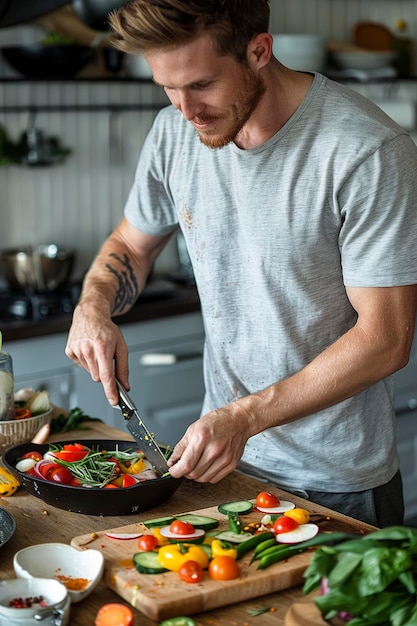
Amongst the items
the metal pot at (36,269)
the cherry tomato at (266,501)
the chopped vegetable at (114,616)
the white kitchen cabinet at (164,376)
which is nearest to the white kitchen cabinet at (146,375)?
the white kitchen cabinet at (164,376)

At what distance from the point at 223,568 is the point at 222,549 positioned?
0.06m

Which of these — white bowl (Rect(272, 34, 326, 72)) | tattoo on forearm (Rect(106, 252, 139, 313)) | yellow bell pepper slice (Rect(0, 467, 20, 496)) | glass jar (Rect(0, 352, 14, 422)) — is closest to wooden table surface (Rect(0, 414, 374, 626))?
yellow bell pepper slice (Rect(0, 467, 20, 496))

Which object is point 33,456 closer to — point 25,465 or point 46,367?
point 25,465

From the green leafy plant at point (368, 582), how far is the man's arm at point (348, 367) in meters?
0.49

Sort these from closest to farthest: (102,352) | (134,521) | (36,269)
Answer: (134,521) → (102,352) → (36,269)

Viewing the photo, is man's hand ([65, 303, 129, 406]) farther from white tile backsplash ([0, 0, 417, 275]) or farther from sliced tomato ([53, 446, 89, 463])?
white tile backsplash ([0, 0, 417, 275])

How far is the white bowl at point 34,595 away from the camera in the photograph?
1165mm

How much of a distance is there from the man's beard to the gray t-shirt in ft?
0.33

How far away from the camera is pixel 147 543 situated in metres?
1.36

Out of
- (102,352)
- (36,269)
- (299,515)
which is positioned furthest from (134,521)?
(36,269)

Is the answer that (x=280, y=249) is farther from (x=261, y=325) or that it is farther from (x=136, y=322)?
(x=136, y=322)

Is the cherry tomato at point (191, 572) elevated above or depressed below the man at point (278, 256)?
below

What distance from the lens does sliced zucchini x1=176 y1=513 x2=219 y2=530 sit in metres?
1.43

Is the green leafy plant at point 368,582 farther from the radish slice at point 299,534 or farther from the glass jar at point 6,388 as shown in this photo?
the glass jar at point 6,388
